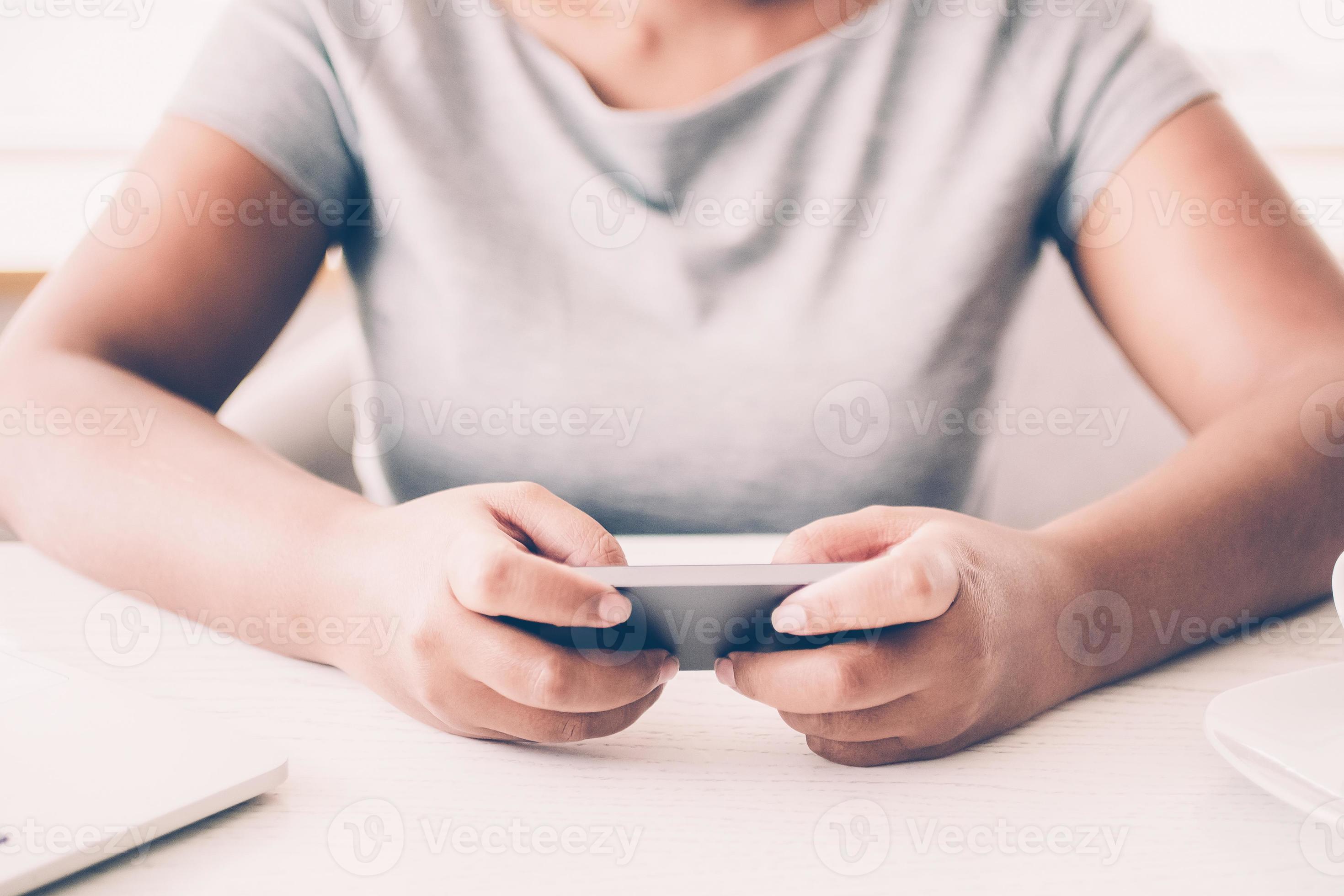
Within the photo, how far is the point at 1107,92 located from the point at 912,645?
1.71 ft

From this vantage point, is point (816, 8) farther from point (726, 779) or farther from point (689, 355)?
point (726, 779)

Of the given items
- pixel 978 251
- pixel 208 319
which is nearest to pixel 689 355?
pixel 978 251

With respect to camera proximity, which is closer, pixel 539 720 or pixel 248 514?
pixel 539 720

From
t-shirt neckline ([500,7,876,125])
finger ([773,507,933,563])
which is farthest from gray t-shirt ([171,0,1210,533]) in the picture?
finger ([773,507,933,563])

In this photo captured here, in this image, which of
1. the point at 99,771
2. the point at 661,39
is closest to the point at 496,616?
the point at 99,771

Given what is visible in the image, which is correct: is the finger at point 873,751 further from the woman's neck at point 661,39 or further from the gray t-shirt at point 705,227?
the woman's neck at point 661,39

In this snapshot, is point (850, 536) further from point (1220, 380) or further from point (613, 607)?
point (1220, 380)

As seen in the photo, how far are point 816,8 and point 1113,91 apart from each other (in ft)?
0.77

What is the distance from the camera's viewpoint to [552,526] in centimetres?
37

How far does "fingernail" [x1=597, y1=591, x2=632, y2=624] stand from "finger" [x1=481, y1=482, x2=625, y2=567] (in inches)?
1.7

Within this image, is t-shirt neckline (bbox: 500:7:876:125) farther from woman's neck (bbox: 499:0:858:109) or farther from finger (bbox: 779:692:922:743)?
finger (bbox: 779:692:922:743)

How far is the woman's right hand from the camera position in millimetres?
315

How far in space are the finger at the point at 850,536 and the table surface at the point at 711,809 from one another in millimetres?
73

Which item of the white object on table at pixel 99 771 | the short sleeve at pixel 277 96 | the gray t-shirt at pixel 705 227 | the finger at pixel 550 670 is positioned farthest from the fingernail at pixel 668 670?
the short sleeve at pixel 277 96
